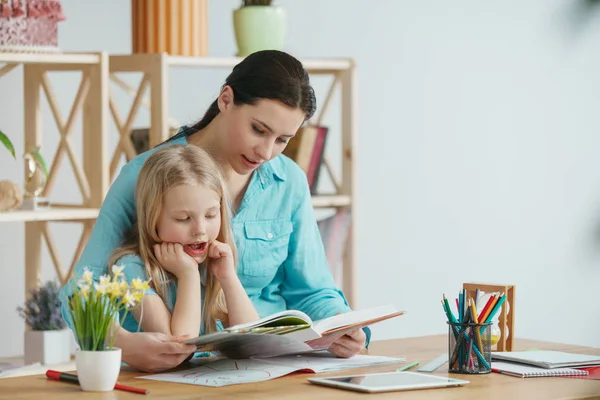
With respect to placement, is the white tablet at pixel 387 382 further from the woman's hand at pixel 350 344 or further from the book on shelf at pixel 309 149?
the book on shelf at pixel 309 149

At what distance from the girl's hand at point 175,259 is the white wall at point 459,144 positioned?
173cm

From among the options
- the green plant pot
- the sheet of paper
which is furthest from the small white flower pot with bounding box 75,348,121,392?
the green plant pot

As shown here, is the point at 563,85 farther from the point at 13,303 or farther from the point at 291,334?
the point at 291,334

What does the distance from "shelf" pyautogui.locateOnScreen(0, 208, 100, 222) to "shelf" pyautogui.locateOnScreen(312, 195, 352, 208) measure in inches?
29.9

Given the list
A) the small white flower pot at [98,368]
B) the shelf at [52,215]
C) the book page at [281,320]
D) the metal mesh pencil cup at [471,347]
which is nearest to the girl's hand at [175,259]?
the book page at [281,320]

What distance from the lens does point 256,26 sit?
9.44 feet

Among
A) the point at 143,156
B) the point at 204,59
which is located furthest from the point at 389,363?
the point at 204,59

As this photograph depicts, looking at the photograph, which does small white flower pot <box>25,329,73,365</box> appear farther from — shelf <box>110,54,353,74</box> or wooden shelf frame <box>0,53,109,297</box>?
shelf <box>110,54,353,74</box>

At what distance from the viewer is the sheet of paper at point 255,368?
1.39m

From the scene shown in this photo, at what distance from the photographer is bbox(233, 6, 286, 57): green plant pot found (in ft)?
9.45

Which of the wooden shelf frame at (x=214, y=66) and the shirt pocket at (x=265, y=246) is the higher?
the wooden shelf frame at (x=214, y=66)

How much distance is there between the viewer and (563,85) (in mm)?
4258

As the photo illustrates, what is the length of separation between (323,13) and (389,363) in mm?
2292

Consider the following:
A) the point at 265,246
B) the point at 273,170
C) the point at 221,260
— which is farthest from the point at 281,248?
the point at 221,260
